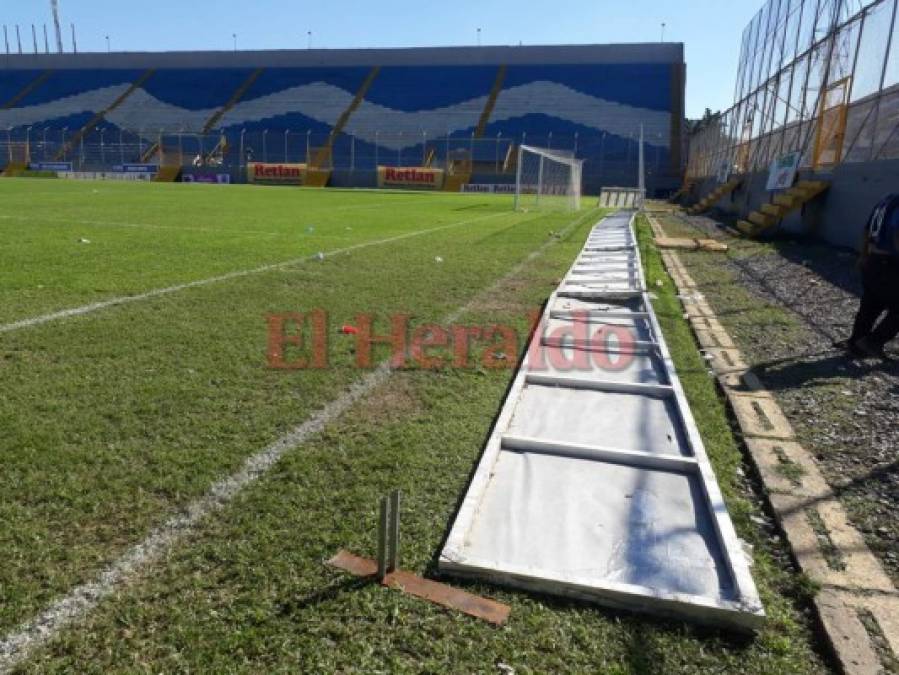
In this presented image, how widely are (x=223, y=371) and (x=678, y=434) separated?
2699mm

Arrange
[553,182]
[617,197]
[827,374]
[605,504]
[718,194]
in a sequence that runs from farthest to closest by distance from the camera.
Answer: [617,197], [553,182], [718,194], [827,374], [605,504]

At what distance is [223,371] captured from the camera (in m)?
4.09

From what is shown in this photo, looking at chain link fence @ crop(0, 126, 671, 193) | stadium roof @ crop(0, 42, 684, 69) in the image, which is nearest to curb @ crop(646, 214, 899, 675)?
chain link fence @ crop(0, 126, 671, 193)

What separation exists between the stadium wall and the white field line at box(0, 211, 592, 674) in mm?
42277

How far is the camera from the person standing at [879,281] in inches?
191

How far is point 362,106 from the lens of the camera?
5300 cm

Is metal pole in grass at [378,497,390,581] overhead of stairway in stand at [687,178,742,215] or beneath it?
beneath

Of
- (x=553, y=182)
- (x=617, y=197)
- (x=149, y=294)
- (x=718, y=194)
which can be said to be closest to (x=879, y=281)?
(x=149, y=294)

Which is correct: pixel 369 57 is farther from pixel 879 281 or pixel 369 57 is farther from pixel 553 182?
pixel 879 281

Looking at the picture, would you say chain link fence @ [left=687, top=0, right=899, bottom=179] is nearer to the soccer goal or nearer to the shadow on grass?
the soccer goal

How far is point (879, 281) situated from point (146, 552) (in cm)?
527

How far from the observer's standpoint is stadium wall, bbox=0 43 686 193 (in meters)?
46.8

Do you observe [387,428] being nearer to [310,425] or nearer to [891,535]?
[310,425]

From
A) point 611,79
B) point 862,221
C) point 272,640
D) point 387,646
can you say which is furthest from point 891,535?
point 611,79
